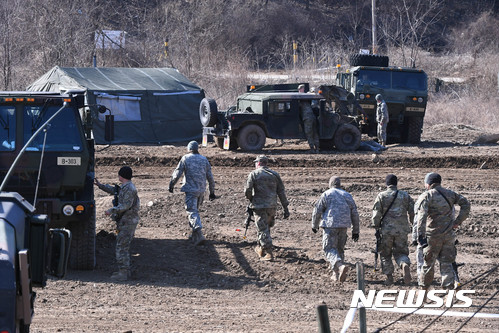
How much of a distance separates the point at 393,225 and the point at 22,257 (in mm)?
6248

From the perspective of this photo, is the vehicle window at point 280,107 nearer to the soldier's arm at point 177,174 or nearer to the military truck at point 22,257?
the soldier's arm at point 177,174

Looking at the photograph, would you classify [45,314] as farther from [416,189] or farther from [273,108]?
[273,108]

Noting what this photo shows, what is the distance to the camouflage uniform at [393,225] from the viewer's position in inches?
386

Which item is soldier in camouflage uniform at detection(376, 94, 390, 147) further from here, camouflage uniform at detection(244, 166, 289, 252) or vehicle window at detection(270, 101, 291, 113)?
camouflage uniform at detection(244, 166, 289, 252)

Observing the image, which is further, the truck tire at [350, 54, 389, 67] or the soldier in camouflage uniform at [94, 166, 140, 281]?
the truck tire at [350, 54, 389, 67]

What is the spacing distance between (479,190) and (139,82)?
11446 mm

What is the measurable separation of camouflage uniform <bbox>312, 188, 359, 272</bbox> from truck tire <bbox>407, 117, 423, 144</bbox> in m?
13.3

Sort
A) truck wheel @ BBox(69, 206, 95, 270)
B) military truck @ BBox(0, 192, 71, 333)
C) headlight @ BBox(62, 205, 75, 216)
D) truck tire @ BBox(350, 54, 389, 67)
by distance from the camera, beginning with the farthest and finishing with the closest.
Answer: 1. truck tire @ BBox(350, 54, 389, 67)
2. truck wheel @ BBox(69, 206, 95, 270)
3. headlight @ BBox(62, 205, 75, 216)
4. military truck @ BBox(0, 192, 71, 333)

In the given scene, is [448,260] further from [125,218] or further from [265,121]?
[265,121]

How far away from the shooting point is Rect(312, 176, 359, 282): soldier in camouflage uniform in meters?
9.96

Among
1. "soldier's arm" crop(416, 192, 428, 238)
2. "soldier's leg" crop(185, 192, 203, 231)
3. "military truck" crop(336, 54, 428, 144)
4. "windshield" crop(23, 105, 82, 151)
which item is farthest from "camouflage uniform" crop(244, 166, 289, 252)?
"military truck" crop(336, 54, 428, 144)

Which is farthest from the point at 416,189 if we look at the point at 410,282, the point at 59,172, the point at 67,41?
the point at 67,41

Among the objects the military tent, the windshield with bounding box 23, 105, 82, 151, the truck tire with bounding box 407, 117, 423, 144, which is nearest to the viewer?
the windshield with bounding box 23, 105, 82, 151

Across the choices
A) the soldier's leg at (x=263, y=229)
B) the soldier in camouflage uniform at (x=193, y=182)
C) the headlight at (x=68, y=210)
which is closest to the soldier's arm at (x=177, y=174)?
the soldier in camouflage uniform at (x=193, y=182)
